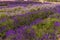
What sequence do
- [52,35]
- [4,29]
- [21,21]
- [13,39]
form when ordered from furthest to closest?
1. [21,21]
2. [4,29]
3. [52,35]
4. [13,39]

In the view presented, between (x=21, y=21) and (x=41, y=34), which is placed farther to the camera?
(x=21, y=21)

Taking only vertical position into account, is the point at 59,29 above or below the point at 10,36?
below

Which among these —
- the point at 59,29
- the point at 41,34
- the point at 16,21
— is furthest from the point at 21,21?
the point at 41,34

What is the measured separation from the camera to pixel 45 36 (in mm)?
5246

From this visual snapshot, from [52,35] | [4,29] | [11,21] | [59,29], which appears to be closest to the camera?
[52,35]

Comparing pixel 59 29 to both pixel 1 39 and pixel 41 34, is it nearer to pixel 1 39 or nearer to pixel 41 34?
pixel 41 34

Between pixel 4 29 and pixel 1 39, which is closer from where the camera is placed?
pixel 1 39

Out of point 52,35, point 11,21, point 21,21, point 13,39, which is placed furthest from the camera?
point 21,21

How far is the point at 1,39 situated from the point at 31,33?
0.74 metres

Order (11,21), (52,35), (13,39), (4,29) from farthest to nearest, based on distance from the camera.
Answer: (11,21) → (4,29) → (52,35) → (13,39)

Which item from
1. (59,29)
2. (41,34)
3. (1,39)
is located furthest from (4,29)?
(59,29)

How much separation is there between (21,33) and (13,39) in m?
0.33

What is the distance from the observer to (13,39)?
5082 mm

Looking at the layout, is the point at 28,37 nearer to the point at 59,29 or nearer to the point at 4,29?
the point at 4,29
